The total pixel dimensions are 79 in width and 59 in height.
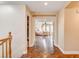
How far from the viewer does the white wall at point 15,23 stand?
5.64 meters

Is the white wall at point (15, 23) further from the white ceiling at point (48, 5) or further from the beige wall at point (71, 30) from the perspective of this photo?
the beige wall at point (71, 30)

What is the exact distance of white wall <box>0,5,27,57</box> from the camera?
18.5ft

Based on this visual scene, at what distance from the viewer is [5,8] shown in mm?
5629

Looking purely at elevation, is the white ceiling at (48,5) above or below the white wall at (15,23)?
above

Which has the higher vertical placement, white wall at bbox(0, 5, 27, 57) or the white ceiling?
the white ceiling

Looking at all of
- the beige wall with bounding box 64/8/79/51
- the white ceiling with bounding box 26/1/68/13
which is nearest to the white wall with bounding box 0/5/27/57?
the white ceiling with bounding box 26/1/68/13

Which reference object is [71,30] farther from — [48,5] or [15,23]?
[15,23]

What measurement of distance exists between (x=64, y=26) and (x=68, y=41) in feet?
2.33

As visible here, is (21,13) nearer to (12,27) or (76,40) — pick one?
(12,27)

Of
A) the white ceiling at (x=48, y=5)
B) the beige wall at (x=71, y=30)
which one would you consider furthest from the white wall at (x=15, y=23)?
the beige wall at (x=71, y=30)

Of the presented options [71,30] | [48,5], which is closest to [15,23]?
[48,5]

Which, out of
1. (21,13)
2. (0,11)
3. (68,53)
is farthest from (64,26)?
(0,11)

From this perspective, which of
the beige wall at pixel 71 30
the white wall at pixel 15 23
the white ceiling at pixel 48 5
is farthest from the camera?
the beige wall at pixel 71 30

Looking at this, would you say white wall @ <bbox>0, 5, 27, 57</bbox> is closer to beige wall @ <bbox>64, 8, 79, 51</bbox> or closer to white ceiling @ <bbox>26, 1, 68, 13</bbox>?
white ceiling @ <bbox>26, 1, 68, 13</bbox>
